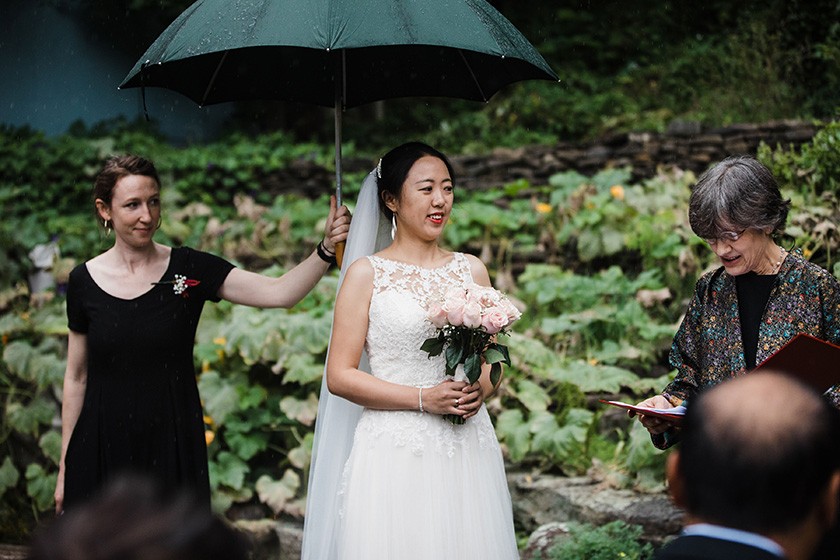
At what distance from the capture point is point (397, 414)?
3.64m

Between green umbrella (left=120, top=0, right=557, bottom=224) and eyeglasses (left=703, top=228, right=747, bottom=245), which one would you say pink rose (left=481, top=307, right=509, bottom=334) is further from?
green umbrella (left=120, top=0, right=557, bottom=224)

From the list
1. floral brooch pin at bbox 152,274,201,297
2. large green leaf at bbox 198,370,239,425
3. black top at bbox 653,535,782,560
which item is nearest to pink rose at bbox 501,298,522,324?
floral brooch pin at bbox 152,274,201,297

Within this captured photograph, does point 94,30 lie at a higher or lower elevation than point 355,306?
higher

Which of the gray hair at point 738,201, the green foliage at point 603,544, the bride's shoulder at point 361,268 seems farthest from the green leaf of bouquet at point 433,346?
the green foliage at point 603,544

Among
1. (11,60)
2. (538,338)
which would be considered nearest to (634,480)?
(538,338)

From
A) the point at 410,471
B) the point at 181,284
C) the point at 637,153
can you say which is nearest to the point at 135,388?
the point at 181,284

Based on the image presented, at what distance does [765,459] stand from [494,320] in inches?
73.4

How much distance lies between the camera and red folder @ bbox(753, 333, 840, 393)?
2.67 metres

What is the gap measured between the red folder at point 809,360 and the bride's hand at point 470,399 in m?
1.03

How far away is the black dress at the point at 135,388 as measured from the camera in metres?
3.84

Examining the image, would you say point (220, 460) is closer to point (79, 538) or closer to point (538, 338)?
point (538, 338)

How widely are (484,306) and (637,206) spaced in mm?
4292

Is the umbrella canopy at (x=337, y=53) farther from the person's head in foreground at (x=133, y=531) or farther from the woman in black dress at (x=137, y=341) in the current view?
the person's head in foreground at (x=133, y=531)

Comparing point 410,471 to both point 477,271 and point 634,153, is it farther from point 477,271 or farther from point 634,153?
point 634,153
